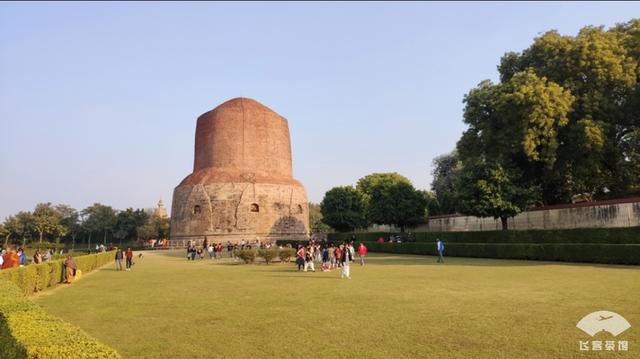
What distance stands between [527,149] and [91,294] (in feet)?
61.7

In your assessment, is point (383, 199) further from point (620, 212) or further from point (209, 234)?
point (620, 212)

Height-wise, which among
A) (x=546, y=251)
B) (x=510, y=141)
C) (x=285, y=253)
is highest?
(x=510, y=141)

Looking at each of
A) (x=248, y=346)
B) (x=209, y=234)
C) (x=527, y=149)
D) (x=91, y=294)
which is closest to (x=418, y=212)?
(x=527, y=149)

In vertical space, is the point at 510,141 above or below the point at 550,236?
above

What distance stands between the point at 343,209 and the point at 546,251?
87.3ft

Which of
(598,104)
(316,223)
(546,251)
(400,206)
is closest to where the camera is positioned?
(546,251)

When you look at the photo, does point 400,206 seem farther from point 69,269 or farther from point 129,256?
point 69,269

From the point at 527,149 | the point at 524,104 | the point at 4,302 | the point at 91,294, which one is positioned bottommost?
the point at 91,294

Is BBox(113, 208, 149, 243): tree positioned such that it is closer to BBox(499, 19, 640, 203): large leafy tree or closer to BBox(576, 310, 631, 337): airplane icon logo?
BBox(499, 19, 640, 203): large leafy tree

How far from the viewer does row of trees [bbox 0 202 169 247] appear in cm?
5956

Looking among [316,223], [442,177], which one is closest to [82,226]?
[316,223]

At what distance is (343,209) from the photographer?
44.9m

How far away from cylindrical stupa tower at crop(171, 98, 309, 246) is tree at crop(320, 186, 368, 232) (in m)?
3.10

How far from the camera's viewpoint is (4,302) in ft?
20.1
